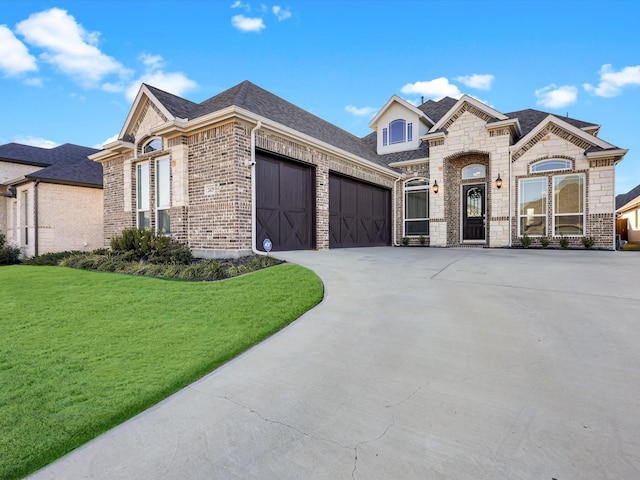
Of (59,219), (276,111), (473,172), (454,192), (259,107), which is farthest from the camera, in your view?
(454,192)

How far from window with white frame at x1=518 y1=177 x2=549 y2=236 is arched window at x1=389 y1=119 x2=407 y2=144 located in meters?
6.04

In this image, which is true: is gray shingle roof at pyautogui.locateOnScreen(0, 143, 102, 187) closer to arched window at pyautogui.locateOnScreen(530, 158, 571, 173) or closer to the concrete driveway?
the concrete driveway

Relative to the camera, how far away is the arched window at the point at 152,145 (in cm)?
1062

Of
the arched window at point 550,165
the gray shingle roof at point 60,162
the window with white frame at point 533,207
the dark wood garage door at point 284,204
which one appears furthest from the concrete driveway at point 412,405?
the gray shingle roof at point 60,162

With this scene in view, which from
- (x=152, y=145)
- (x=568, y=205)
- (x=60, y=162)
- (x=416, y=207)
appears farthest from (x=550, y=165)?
(x=60, y=162)

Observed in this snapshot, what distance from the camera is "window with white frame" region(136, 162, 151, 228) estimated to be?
1112 cm

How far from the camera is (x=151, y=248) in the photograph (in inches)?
340

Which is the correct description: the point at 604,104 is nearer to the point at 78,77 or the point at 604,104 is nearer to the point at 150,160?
the point at 150,160

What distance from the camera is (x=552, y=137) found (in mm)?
12750

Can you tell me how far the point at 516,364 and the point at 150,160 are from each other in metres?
11.3

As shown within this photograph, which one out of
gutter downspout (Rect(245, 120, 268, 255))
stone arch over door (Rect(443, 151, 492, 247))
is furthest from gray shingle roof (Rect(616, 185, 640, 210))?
gutter downspout (Rect(245, 120, 268, 255))

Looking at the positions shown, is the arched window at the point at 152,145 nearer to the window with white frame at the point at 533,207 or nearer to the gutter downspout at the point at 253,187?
the gutter downspout at the point at 253,187

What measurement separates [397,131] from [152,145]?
1155cm

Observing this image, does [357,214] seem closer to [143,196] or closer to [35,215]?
[143,196]
